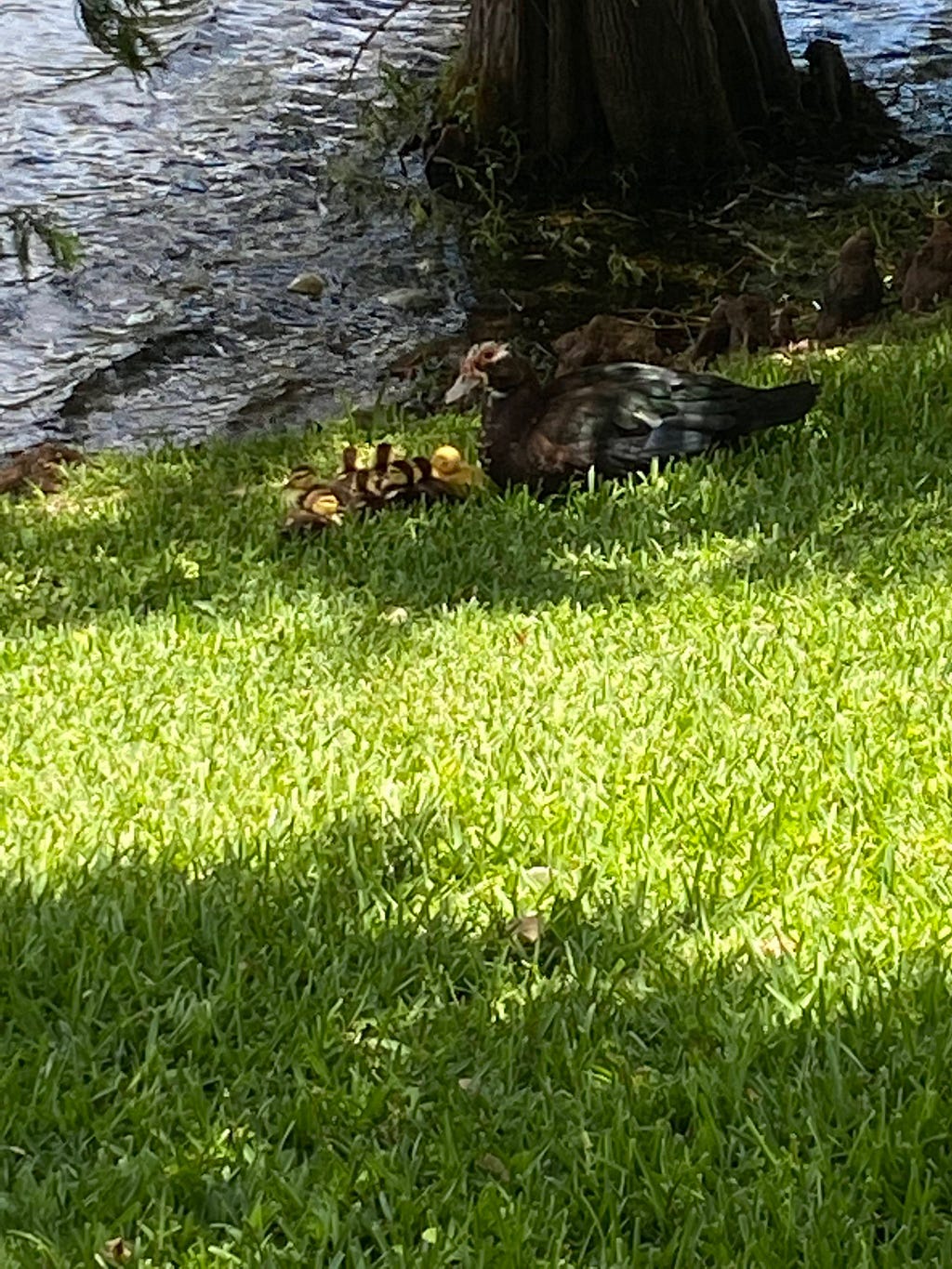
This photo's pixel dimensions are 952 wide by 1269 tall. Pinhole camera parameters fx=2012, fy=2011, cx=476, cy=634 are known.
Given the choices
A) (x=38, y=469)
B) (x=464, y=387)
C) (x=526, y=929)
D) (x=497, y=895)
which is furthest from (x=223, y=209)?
(x=526, y=929)

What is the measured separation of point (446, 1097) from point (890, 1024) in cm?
68

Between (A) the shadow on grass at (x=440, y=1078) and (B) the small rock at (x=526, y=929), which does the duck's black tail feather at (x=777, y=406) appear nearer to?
(A) the shadow on grass at (x=440, y=1078)

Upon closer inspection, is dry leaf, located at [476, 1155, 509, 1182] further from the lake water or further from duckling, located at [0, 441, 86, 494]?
the lake water

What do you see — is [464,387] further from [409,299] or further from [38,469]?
[409,299]

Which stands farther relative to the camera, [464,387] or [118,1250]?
[464,387]

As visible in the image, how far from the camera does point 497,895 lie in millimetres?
3529

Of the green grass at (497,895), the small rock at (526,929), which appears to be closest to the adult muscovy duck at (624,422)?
the green grass at (497,895)

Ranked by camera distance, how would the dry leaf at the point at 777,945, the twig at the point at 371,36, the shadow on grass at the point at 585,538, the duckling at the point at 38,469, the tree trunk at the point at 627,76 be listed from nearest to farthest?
the dry leaf at the point at 777,945, the shadow on grass at the point at 585,538, the duckling at the point at 38,469, the twig at the point at 371,36, the tree trunk at the point at 627,76

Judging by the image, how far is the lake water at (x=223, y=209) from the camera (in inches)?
353

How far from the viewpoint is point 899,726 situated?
160 inches

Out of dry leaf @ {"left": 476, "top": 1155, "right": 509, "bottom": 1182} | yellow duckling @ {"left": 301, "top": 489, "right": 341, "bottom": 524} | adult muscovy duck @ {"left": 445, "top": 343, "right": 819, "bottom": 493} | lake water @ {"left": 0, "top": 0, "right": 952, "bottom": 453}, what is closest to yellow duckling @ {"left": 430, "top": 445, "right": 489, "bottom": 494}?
adult muscovy duck @ {"left": 445, "top": 343, "right": 819, "bottom": 493}

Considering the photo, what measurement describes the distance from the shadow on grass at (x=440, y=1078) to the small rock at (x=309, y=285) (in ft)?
22.2

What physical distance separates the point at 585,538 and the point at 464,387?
229cm

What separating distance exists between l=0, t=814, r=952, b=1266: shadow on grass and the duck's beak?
4188 millimetres
